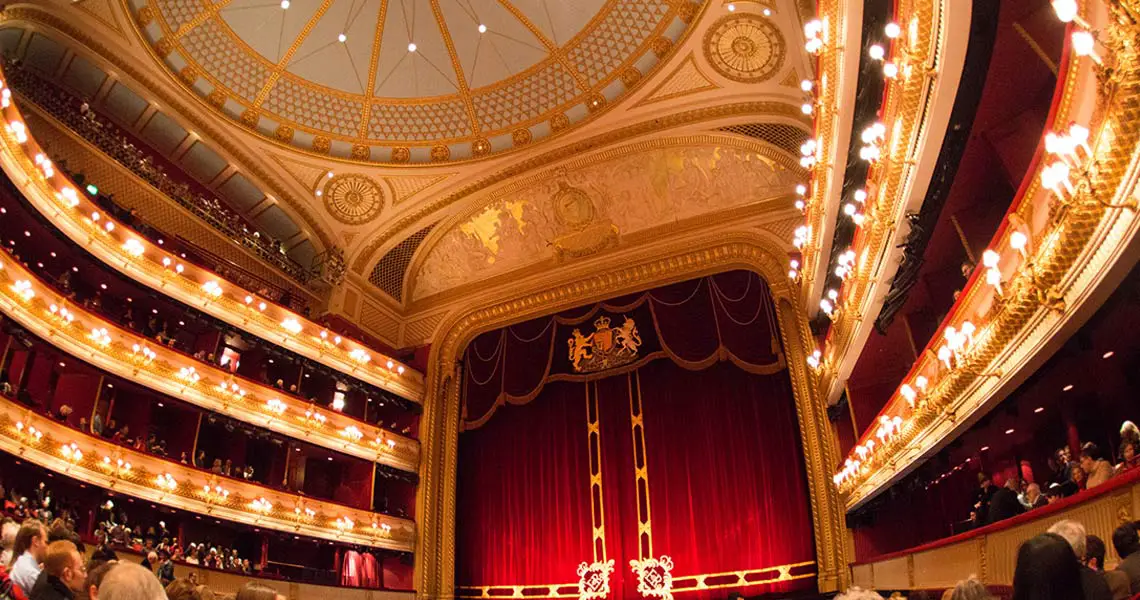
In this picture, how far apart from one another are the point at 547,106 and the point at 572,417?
233 inches

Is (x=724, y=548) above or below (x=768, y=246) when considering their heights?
below

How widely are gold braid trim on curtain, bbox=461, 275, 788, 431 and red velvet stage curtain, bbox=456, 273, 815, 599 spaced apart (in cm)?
3

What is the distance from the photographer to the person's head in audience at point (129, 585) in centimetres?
197

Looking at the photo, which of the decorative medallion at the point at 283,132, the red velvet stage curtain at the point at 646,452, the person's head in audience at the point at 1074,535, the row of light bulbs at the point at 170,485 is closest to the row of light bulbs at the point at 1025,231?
the person's head in audience at the point at 1074,535

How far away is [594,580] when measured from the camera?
12969 mm

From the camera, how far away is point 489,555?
13961 millimetres

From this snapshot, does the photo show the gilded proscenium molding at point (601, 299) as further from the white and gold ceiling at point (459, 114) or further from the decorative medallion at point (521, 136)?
the decorative medallion at point (521, 136)

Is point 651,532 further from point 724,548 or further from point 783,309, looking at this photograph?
point 783,309

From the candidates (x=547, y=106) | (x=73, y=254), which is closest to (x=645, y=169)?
(x=547, y=106)

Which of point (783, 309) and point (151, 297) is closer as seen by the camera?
point (151, 297)

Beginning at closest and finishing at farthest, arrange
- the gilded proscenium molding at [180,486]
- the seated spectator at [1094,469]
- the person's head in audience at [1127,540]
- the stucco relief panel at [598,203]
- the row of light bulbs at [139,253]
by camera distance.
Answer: the person's head in audience at [1127,540] → the seated spectator at [1094,469] → the row of light bulbs at [139,253] → the gilded proscenium molding at [180,486] → the stucco relief panel at [598,203]

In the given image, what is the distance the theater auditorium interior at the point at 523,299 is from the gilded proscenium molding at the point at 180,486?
0.15 ft

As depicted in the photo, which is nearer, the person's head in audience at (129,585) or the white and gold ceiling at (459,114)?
the person's head in audience at (129,585)

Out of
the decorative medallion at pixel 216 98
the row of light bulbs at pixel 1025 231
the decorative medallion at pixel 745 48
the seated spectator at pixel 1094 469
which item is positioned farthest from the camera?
the decorative medallion at pixel 216 98
